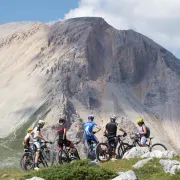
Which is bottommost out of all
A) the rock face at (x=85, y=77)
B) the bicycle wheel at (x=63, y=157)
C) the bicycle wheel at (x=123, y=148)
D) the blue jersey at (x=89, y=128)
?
the bicycle wheel at (x=63, y=157)

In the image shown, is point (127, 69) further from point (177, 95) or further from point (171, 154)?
point (171, 154)

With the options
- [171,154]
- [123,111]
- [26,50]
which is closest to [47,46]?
[26,50]

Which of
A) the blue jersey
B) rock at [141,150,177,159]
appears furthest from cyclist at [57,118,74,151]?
rock at [141,150,177,159]

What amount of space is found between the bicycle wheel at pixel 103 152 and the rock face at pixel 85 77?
166 ft

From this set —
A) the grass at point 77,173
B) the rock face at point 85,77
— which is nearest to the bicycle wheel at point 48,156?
the grass at point 77,173

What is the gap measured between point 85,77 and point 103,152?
67.4 metres

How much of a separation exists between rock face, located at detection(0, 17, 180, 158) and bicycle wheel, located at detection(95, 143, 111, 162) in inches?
1991

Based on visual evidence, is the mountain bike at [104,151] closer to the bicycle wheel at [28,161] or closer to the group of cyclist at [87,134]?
the group of cyclist at [87,134]

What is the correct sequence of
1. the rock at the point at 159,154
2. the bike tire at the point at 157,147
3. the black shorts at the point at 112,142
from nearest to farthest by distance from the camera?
1. the rock at the point at 159,154
2. the black shorts at the point at 112,142
3. the bike tire at the point at 157,147

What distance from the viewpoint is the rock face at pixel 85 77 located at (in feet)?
253

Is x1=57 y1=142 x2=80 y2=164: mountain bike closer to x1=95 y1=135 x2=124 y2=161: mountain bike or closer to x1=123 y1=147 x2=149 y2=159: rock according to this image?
x1=95 y1=135 x2=124 y2=161: mountain bike

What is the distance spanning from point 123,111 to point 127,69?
16.9 metres

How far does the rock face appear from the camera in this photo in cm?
7706

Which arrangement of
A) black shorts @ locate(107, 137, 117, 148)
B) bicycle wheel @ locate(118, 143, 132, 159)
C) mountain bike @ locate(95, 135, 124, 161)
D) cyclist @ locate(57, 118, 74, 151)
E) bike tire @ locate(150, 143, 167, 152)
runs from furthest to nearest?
bicycle wheel @ locate(118, 143, 132, 159)
bike tire @ locate(150, 143, 167, 152)
black shorts @ locate(107, 137, 117, 148)
mountain bike @ locate(95, 135, 124, 161)
cyclist @ locate(57, 118, 74, 151)
